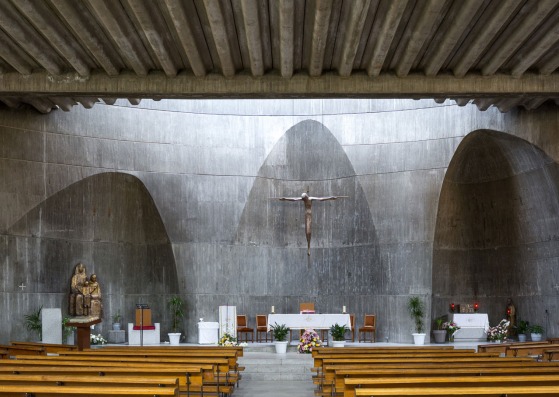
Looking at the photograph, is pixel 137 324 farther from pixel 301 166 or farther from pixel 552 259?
pixel 552 259

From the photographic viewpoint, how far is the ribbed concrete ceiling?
1057cm

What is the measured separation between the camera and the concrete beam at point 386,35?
10199mm

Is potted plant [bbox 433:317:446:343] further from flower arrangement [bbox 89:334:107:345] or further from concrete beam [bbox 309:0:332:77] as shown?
concrete beam [bbox 309:0:332:77]

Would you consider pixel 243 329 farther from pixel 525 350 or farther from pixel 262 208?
pixel 525 350

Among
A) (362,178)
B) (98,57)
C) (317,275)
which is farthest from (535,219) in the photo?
(98,57)

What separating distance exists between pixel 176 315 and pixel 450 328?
7.44 metres

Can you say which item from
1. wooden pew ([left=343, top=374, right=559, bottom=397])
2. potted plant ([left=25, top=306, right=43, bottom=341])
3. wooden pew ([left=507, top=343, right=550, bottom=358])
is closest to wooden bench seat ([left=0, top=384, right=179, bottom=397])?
wooden pew ([left=343, top=374, right=559, bottom=397])

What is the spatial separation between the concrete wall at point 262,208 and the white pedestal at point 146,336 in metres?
0.90

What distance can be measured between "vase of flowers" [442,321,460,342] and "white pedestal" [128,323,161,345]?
309 inches

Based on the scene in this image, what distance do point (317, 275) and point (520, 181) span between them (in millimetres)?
6282

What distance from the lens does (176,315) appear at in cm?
1973

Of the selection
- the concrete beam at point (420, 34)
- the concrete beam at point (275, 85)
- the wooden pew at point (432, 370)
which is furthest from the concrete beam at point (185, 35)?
the wooden pew at point (432, 370)

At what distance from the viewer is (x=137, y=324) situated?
19312 millimetres

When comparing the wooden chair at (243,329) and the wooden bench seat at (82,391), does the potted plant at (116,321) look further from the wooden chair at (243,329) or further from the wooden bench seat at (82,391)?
the wooden bench seat at (82,391)
